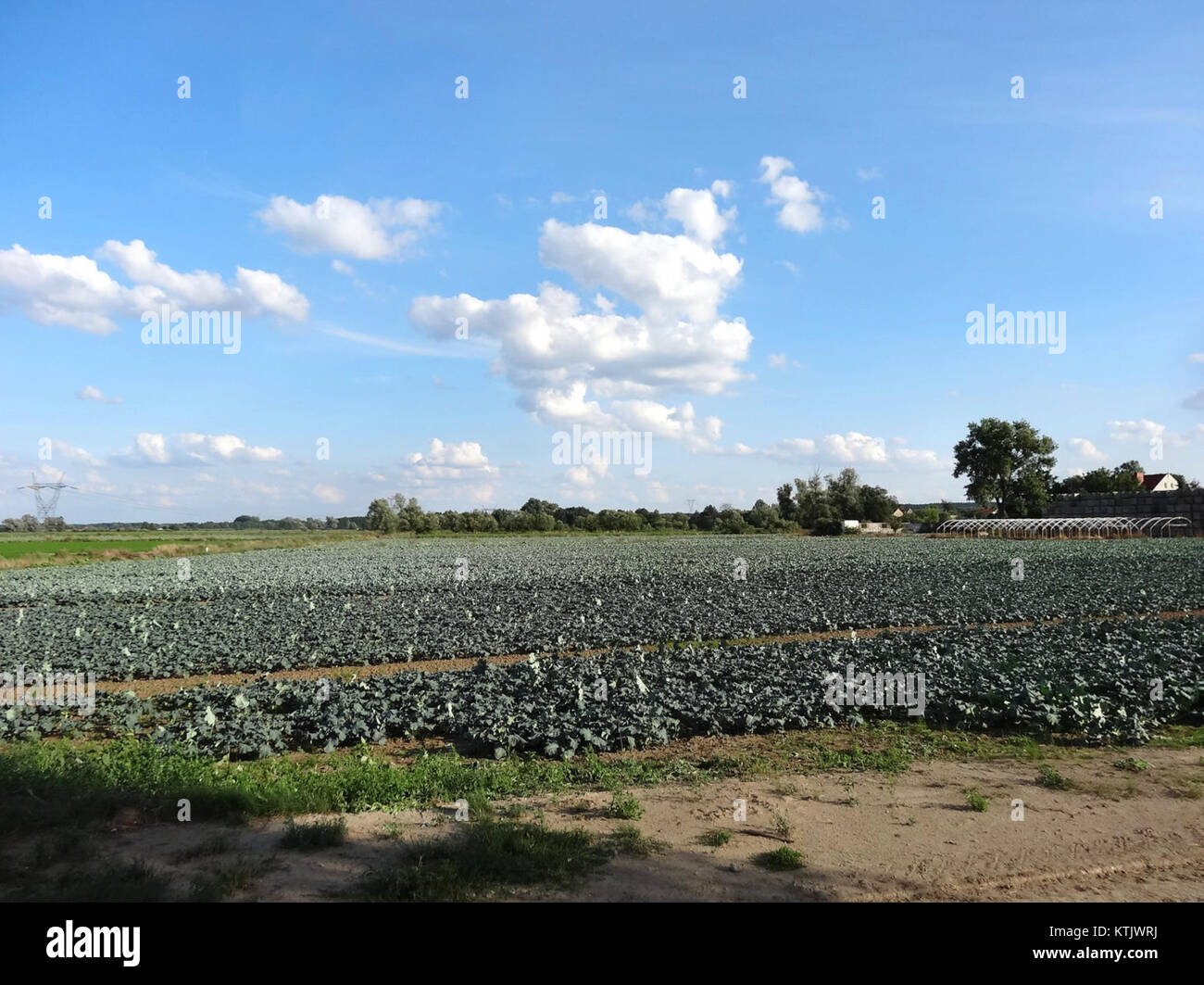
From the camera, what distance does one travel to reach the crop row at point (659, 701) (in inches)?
368

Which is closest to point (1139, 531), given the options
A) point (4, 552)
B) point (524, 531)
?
point (524, 531)

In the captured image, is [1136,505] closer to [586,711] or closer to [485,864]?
[586,711]

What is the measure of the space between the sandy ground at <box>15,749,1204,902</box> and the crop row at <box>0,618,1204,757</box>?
189cm

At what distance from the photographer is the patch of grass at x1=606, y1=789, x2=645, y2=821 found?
6.59 metres

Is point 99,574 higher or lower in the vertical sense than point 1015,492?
lower

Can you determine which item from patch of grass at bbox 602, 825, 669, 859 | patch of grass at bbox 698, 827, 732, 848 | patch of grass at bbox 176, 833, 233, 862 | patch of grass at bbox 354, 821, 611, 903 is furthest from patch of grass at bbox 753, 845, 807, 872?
patch of grass at bbox 176, 833, 233, 862

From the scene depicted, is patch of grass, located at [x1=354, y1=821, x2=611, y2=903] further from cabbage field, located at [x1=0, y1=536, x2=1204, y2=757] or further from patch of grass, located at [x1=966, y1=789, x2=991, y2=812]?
patch of grass, located at [x1=966, y1=789, x2=991, y2=812]

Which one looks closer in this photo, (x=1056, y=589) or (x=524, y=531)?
(x=1056, y=589)

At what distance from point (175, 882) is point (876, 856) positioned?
5.43 metres

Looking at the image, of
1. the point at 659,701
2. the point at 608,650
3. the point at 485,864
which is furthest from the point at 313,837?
the point at 608,650

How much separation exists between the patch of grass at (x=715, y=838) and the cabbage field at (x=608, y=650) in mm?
2796

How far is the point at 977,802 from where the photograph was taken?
21.9ft

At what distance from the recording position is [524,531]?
107m
